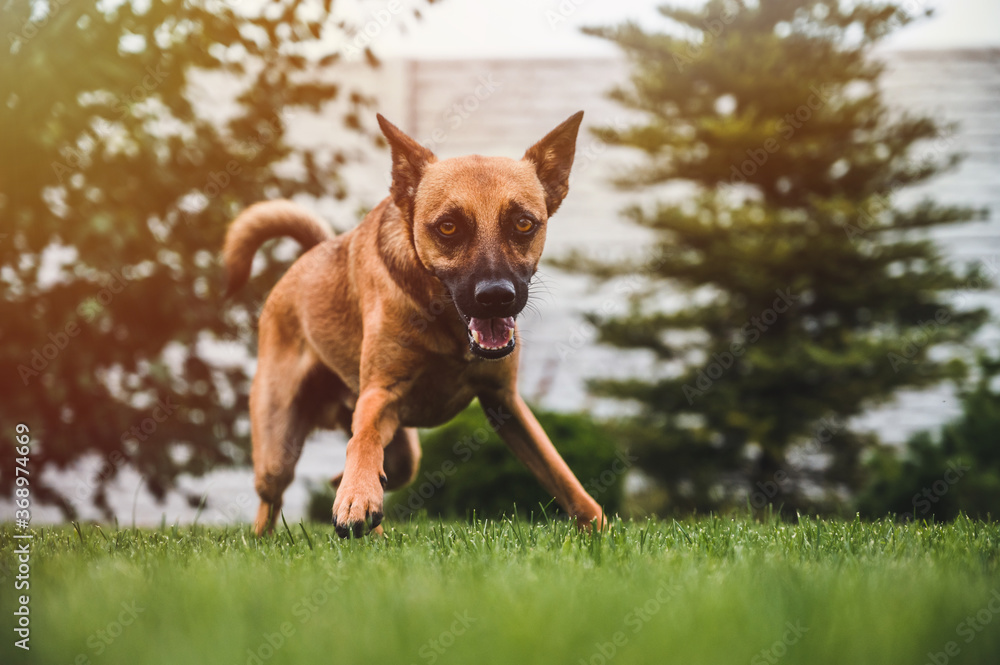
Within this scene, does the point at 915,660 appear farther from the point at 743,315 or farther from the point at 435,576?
the point at 743,315

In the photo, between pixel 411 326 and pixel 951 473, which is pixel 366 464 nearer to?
pixel 411 326

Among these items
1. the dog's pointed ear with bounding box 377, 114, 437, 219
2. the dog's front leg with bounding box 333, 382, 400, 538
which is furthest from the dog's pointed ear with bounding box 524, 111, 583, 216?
the dog's front leg with bounding box 333, 382, 400, 538

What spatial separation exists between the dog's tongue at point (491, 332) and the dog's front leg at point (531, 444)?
50 centimetres

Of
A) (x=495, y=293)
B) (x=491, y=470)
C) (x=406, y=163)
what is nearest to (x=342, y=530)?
(x=495, y=293)

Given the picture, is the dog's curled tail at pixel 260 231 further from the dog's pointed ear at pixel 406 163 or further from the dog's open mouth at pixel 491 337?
the dog's open mouth at pixel 491 337

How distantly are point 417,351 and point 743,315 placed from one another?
20.5 ft

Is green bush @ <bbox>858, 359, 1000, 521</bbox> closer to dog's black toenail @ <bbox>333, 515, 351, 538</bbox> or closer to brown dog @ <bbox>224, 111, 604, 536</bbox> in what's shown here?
brown dog @ <bbox>224, 111, 604, 536</bbox>

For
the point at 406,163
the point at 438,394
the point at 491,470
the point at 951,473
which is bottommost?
the point at 951,473

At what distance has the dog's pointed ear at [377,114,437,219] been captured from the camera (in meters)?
3.29

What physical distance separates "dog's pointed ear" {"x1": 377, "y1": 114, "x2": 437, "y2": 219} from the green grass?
56.2 inches

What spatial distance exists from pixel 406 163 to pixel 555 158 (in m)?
0.63

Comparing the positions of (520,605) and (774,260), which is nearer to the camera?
(520,605)

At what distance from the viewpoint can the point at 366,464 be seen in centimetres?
302

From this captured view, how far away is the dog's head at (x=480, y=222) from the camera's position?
2.90 meters
